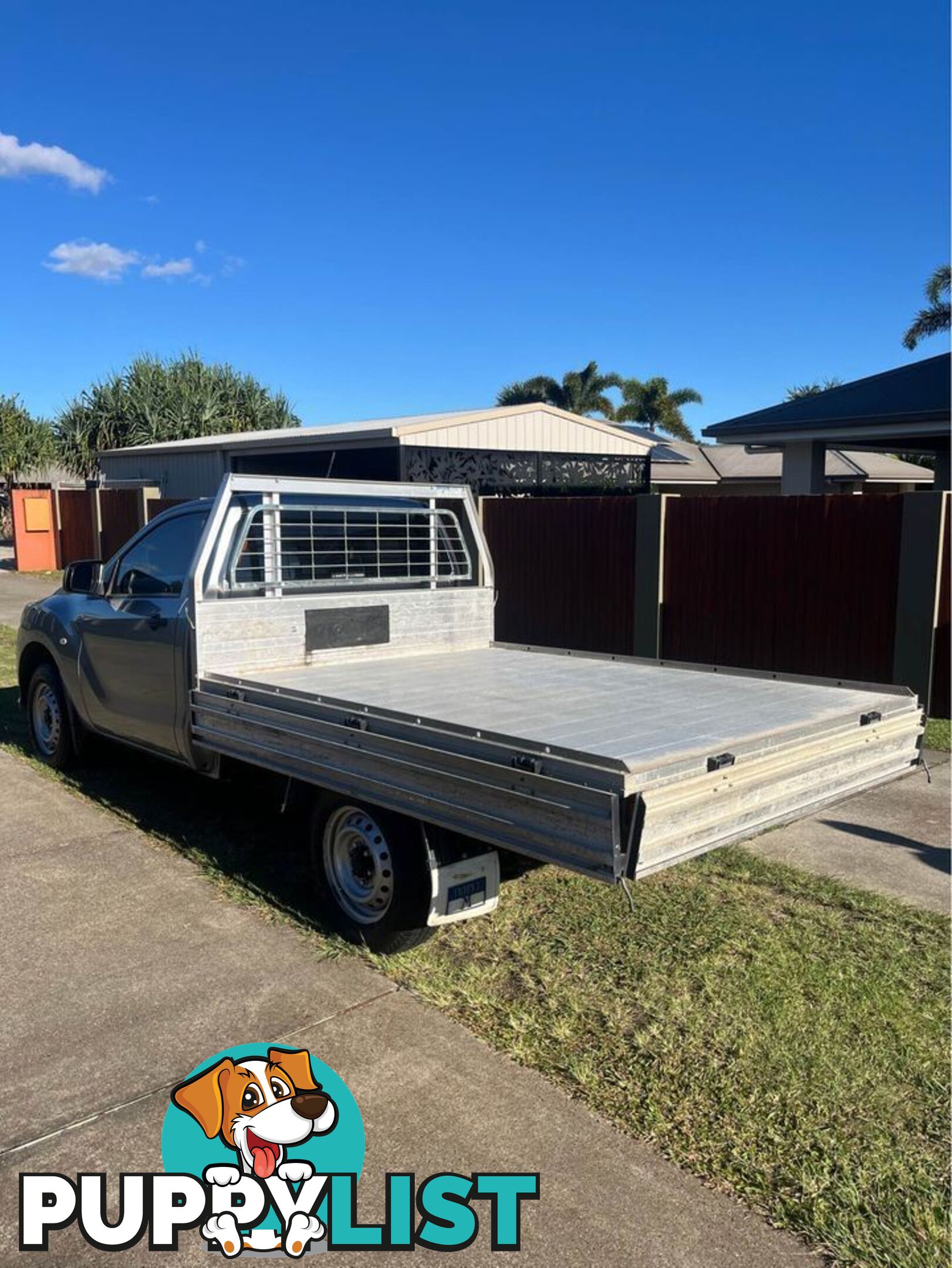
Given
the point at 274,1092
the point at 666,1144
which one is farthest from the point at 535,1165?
the point at 274,1092

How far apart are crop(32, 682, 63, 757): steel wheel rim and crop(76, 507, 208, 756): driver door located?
24.9 inches

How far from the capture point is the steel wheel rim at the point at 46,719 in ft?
22.8

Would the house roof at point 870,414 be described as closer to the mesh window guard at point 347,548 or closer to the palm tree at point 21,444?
the mesh window guard at point 347,548

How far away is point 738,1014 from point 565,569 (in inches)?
318

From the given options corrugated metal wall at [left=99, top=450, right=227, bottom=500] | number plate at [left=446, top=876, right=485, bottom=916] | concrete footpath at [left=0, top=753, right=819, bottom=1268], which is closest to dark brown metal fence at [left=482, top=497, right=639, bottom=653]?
concrete footpath at [left=0, top=753, right=819, bottom=1268]

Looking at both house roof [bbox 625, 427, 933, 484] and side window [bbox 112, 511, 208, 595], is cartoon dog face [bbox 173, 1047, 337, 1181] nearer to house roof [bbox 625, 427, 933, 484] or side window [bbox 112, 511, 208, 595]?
side window [bbox 112, 511, 208, 595]

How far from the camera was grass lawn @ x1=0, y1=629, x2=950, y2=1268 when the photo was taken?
2.86 m

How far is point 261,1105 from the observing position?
10.7 ft

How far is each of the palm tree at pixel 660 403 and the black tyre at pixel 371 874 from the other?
1630 inches

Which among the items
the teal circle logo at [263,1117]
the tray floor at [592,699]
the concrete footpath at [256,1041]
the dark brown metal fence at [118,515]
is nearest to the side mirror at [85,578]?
the tray floor at [592,699]

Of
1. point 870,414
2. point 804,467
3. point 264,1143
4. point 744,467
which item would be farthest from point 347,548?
point 744,467

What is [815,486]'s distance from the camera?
16.8 meters

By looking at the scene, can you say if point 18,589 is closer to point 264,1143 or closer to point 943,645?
point 943,645

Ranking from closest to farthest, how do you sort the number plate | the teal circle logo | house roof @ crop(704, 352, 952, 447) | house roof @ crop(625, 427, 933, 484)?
the teal circle logo → the number plate → house roof @ crop(704, 352, 952, 447) → house roof @ crop(625, 427, 933, 484)
